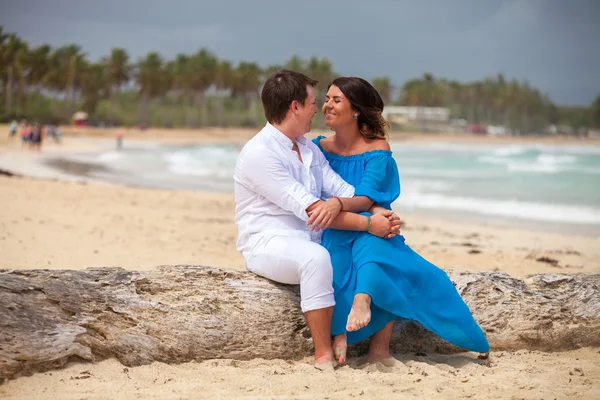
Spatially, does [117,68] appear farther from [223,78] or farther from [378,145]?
[378,145]

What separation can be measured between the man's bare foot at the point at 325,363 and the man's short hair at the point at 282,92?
4.38 feet

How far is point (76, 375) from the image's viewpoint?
329cm

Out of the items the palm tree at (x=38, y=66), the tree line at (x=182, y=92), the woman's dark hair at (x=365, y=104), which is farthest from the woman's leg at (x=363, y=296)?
the palm tree at (x=38, y=66)

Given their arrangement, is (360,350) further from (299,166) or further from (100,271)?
(100,271)

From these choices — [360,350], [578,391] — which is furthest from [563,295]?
[360,350]

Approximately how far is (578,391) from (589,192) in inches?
810

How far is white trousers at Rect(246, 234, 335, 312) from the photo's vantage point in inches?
139

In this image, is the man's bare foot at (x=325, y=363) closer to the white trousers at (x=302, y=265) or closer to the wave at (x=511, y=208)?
the white trousers at (x=302, y=265)

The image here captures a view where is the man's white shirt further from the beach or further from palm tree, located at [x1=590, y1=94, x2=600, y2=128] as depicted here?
palm tree, located at [x1=590, y1=94, x2=600, y2=128]

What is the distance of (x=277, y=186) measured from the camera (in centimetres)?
366

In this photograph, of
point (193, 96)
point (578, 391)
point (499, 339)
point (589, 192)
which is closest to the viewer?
point (578, 391)

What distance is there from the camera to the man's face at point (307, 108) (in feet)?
12.4

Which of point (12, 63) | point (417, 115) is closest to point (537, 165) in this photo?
point (12, 63)

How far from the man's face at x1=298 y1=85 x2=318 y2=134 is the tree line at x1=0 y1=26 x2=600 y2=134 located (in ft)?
215
